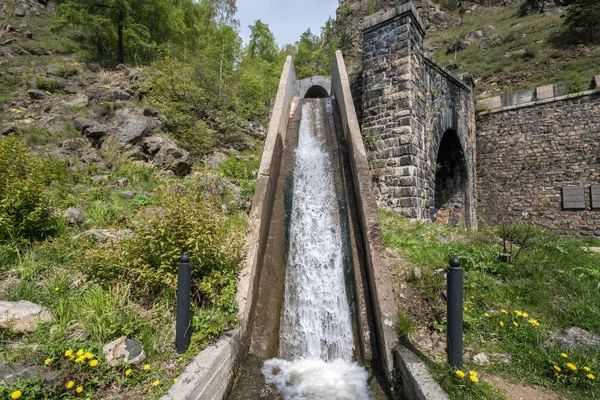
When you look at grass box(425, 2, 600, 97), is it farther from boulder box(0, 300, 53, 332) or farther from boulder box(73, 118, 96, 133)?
boulder box(73, 118, 96, 133)

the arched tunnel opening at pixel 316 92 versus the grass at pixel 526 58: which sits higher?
the grass at pixel 526 58

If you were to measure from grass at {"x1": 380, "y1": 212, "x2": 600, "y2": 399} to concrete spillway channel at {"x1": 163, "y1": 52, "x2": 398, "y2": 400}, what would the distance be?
2.51 feet

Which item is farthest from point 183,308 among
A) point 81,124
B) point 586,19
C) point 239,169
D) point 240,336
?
point 586,19

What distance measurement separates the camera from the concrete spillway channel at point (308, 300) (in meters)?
3.04

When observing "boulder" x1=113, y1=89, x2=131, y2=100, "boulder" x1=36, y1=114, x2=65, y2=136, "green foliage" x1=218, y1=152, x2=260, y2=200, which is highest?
"boulder" x1=113, y1=89, x2=131, y2=100

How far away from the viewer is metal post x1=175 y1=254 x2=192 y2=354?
8.59 ft

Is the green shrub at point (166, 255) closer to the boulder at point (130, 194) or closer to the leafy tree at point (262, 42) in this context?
the boulder at point (130, 194)

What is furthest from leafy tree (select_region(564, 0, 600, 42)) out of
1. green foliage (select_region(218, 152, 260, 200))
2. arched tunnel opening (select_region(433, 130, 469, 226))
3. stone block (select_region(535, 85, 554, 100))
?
green foliage (select_region(218, 152, 260, 200))

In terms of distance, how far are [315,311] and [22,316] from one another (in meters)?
3.20

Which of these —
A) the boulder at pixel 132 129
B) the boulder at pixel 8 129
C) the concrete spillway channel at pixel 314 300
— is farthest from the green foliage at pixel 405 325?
the boulder at pixel 8 129

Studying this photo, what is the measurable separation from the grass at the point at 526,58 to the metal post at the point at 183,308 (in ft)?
52.5

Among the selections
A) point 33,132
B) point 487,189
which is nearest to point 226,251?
point 33,132

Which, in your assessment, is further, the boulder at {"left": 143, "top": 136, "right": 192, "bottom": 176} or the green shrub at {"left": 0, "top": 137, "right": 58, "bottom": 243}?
the boulder at {"left": 143, "top": 136, "right": 192, "bottom": 176}

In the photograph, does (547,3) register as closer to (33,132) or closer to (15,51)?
(33,132)
